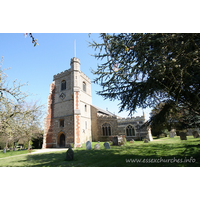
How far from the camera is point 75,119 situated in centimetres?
1686

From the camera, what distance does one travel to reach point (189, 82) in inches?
175

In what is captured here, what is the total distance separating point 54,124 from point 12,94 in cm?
1504

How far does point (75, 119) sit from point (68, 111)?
8.86 feet

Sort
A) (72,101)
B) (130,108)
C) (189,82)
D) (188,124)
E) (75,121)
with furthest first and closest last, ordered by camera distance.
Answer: (72,101) < (75,121) < (188,124) < (130,108) < (189,82)

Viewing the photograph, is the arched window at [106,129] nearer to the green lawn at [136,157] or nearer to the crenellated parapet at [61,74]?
the crenellated parapet at [61,74]

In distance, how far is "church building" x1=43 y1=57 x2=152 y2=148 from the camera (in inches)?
702

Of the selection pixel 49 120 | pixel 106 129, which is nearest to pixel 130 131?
pixel 106 129

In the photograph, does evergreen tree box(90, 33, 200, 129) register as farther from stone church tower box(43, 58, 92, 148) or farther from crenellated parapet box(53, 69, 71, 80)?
crenellated parapet box(53, 69, 71, 80)

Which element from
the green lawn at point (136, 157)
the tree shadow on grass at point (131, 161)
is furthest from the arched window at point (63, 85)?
the tree shadow on grass at point (131, 161)

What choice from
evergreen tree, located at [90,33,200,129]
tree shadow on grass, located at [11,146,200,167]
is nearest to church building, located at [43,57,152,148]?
tree shadow on grass, located at [11,146,200,167]

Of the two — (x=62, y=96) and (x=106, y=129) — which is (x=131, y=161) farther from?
(x=62, y=96)
